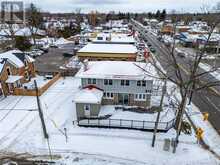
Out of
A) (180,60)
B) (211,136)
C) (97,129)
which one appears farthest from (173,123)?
(180,60)

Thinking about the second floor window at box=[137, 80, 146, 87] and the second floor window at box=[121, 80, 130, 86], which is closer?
the second floor window at box=[137, 80, 146, 87]

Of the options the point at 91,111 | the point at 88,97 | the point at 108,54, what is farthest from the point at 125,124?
the point at 108,54

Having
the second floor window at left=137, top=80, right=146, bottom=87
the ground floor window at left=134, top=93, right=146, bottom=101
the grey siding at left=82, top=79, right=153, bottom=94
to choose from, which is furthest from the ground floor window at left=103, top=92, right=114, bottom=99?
the second floor window at left=137, top=80, right=146, bottom=87

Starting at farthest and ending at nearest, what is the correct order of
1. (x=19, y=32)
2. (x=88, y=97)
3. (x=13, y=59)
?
(x=19, y=32) → (x=13, y=59) → (x=88, y=97)

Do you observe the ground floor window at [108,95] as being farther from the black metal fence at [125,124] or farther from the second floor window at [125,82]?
the black metal fence at [125,124]

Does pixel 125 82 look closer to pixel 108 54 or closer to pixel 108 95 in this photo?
pixel 108 95

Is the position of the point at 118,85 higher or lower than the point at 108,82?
lower

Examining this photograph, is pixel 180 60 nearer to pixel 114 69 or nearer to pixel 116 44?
pixel 116 44

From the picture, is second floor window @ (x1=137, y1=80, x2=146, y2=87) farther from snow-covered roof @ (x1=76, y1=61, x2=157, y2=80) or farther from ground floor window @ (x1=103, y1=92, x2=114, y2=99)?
ground floor window @ (x1=103, y1=92, x2=114, y2=99)

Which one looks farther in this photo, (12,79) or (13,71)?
(13,71)
